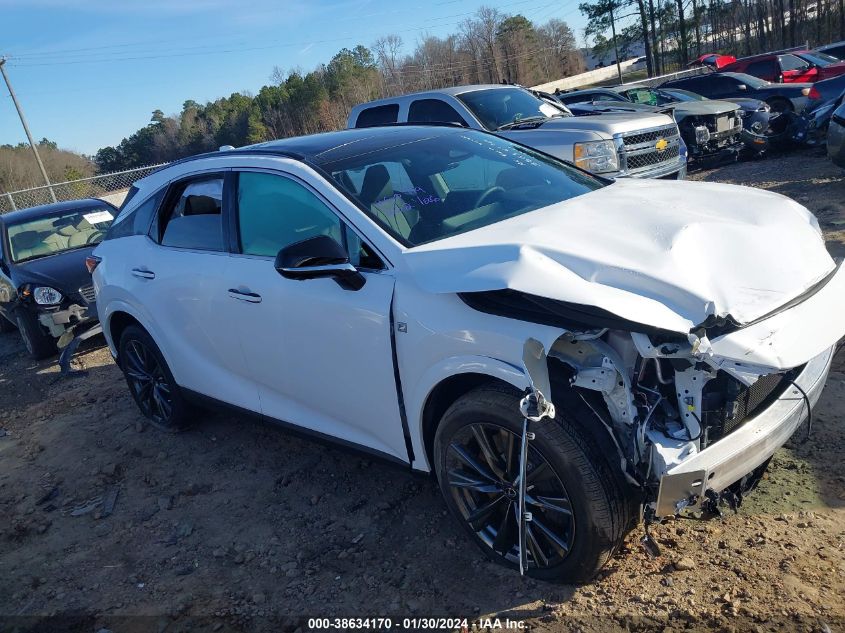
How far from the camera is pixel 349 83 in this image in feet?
176

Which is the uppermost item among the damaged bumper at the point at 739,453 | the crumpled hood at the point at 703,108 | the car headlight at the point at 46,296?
the car headlight at the point at 46,296

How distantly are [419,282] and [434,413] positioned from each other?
62cm

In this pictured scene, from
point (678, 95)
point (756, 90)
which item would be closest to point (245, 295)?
point (678, 95)

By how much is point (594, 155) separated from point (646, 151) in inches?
34.9

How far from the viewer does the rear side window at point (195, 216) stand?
13.3 feet

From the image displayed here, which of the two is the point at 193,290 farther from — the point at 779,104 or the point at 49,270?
the point at 779,104

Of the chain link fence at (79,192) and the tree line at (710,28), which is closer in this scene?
the chain link fence at (79,192)

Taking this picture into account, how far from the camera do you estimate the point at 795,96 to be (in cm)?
1495

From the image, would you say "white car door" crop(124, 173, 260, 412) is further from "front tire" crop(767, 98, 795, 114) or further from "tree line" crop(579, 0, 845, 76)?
"tree line" crop(579, 0, 845, 76)

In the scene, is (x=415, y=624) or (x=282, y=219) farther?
(x=282, y=219)

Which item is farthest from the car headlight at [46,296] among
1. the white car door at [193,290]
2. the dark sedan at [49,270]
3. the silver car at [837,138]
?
the silver car at [837,138]

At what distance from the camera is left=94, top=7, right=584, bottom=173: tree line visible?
53.6 m

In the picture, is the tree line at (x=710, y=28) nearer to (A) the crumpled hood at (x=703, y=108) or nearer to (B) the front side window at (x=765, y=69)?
(B) the front side window at (x=765, y=69)

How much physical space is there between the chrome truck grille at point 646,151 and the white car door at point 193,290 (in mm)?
5683
